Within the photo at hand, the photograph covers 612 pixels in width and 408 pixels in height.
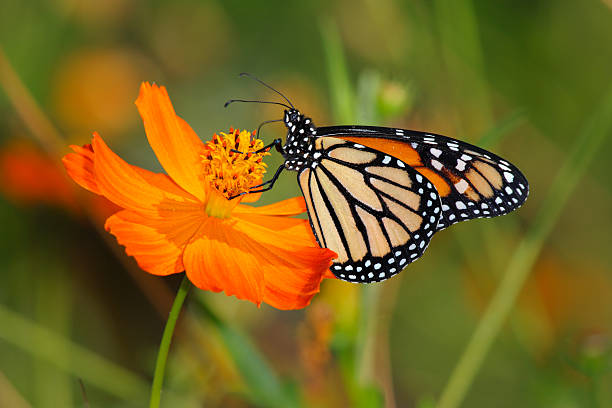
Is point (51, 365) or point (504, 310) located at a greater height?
point (504, 310)

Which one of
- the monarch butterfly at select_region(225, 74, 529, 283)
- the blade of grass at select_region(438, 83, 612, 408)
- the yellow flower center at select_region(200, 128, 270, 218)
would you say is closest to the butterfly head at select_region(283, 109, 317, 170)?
the monarch butterfly at select_region(225, 74, 529, 283)

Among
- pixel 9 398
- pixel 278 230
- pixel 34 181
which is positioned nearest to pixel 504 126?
pixel 278 230

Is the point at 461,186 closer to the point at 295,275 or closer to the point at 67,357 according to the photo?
the point at 295,275

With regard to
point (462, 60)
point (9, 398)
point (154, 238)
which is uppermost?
point (462, 60)

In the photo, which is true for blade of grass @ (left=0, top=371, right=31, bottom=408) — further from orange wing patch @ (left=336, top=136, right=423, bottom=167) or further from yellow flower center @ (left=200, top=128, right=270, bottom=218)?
orange wing patch @ (left=336, top=136, right=423, bottom=167)

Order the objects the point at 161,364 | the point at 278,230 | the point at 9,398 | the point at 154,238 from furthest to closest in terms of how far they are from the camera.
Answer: the point at 9,398
the point at 278,230
the point at 154,238
the point at 161,364

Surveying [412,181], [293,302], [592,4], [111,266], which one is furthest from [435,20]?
[293,302]

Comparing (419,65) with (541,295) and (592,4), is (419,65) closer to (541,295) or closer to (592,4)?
(592,4)
